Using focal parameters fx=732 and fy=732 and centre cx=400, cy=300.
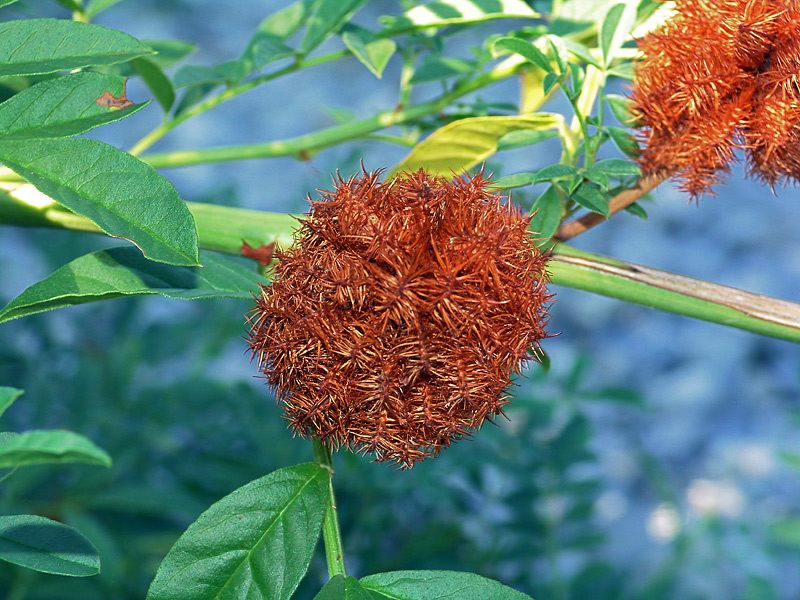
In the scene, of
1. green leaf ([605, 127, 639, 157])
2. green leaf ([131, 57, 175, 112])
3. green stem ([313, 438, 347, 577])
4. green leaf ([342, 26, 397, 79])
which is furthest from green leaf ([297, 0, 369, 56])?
Result: green stem ([313, 438, 347, 577])

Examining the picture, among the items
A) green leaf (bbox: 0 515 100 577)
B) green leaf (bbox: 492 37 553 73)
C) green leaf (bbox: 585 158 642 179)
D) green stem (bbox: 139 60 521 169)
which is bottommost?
green leaf (bbox: 0 515 100 577)

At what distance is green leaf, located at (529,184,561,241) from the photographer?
556 mm

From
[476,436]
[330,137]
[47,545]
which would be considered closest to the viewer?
[47,545]

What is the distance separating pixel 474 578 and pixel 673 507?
1.82 meters

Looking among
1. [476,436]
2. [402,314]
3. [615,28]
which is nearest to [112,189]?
[402,314]

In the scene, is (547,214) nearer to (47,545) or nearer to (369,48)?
(369,48)

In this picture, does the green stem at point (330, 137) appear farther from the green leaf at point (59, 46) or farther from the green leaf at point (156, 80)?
the green leaf at point (59, 46)

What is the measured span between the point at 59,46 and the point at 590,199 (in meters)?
0.38

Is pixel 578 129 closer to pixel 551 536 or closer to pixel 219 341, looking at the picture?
pixel 551 536

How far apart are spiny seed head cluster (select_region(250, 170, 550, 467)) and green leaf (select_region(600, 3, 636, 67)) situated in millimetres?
186

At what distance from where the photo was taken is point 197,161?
2.54ft

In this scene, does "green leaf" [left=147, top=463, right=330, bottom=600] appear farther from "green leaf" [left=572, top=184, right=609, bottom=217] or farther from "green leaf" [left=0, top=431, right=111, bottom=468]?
"green leaf" [left=572, top=184, right=609, bottom=217]

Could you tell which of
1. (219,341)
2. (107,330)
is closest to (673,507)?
(219,341)

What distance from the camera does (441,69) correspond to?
0.74 meters
